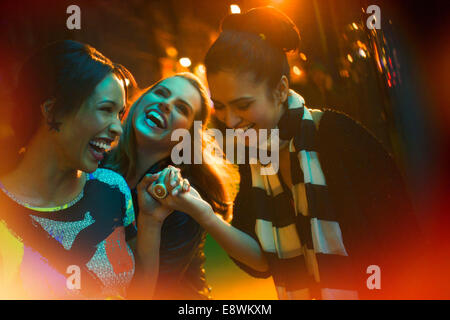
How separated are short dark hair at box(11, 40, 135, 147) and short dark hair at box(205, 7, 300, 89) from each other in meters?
0.46

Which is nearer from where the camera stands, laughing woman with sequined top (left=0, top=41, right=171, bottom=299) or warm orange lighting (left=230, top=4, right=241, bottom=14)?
laughing woman with sequined top (left=0, top=41, right=171, bottom=299)

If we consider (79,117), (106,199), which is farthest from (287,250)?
(79,117)

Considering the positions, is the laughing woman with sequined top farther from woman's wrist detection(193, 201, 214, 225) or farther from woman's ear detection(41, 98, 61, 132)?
woman's wrist detection(193, 201, 214, 225)

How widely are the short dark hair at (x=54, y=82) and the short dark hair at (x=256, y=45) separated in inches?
18.0

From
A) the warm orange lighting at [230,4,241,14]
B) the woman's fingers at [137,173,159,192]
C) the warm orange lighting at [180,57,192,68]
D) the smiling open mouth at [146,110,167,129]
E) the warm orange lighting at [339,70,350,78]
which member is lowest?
the woman's fingers at [137,173,159,192]

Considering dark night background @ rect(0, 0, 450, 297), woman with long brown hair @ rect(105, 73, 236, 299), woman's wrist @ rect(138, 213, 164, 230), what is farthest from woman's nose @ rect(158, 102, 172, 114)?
woman's wrist @ rect(138, 213, 164, 230)

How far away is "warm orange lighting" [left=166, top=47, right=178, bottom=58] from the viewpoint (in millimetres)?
1767

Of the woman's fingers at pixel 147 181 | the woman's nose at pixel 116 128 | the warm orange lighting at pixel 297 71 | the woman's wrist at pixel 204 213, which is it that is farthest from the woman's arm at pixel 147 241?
the warm orange lighting at pixel 297 71

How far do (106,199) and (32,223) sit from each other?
29 cm

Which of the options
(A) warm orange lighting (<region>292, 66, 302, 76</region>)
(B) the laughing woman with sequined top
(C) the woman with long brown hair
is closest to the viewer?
(B) the laughing woman with sequined top

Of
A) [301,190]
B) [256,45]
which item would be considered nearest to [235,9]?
[256,45]

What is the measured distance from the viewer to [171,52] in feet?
5.81

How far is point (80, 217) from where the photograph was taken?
163 cm
